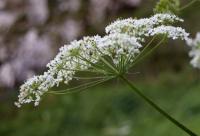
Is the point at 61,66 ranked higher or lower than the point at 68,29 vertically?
lower

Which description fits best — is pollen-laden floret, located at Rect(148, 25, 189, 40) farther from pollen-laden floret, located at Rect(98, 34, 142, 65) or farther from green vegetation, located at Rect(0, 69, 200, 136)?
green vegetation, located at Rect(0, 69, 200, 136)

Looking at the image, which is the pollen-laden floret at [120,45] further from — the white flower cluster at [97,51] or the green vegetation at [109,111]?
the green vegetation at [109,111]

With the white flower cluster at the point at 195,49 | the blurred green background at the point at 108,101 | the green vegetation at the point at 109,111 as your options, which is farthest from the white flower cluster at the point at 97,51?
the green vegetation at the point at 109,111

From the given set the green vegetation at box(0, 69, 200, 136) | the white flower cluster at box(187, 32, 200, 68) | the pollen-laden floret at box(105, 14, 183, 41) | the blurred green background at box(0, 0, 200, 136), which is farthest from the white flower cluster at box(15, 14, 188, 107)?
the green vegetation at box(0, 69, 200, 136)

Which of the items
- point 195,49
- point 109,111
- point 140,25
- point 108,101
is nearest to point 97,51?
point 140,25

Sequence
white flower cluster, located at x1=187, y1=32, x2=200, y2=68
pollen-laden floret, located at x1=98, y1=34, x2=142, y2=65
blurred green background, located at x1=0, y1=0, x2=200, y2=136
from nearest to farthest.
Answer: white flower cluster, located at x1=187, y1=32, x2=200, y2=68, pollen-laden floret, located at x1=98, y1=34, x2=142, y2=65, blurred green background, located at x1=0, y1=0, x2=200, y2=136

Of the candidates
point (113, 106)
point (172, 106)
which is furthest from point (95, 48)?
point (113, 106)

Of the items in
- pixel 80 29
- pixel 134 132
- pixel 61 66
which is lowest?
pixel 134 132

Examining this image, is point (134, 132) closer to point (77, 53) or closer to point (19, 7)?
point (19, 7)
